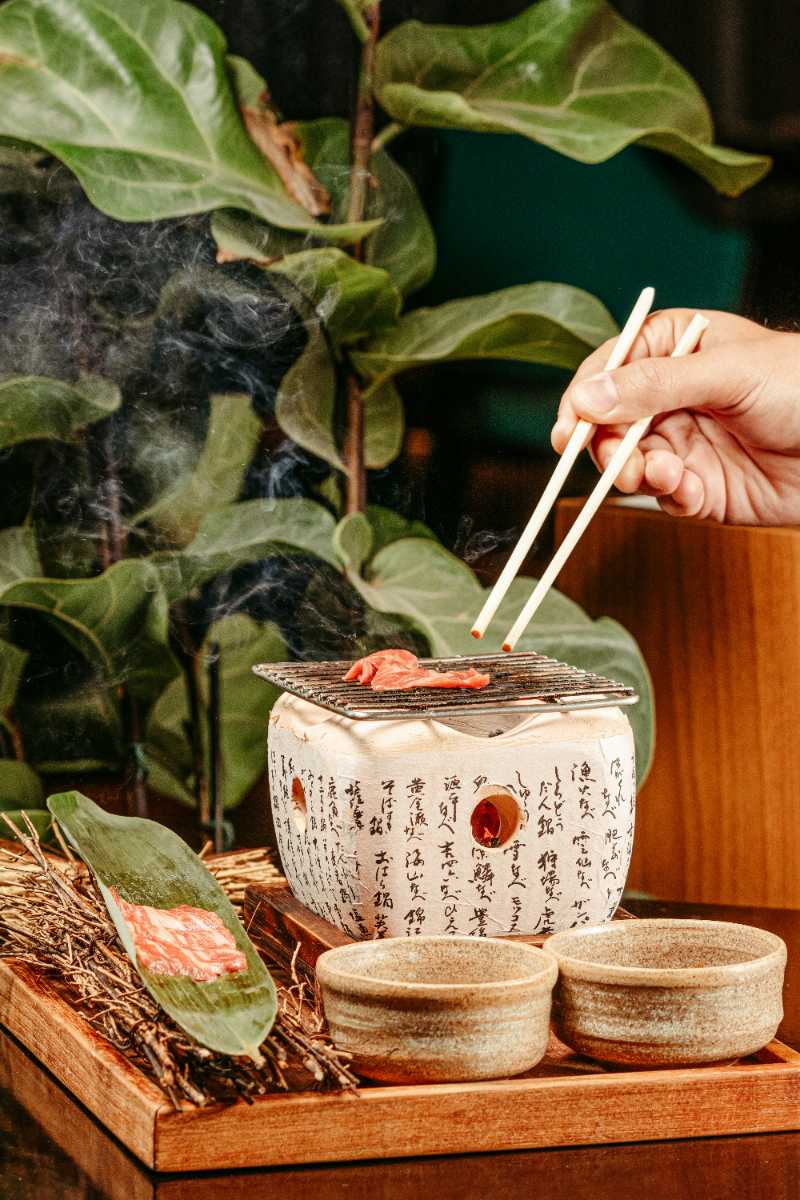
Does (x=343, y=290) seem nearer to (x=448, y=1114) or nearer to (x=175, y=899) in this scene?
(x=175, y=899)

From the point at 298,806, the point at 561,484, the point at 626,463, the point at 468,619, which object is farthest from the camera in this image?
the point at 468,619

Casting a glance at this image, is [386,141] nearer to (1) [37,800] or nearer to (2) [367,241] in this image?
(2) [367,241]

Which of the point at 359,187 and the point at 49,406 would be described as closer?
the point at 49,406

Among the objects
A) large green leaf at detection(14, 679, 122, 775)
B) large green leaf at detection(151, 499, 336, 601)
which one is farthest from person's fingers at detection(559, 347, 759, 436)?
large green leaf at detection(14, 679, 122, 775)

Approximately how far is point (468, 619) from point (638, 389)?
2.25ft

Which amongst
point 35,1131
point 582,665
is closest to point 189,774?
point 582,665

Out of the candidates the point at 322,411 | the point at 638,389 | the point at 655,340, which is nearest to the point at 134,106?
the point at 322,411

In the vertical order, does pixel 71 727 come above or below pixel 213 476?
below

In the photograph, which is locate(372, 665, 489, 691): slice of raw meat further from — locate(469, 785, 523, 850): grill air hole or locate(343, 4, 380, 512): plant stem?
locate(343, 4, 380, 512): plant stem

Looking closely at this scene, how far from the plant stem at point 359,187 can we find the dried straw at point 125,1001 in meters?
0.74

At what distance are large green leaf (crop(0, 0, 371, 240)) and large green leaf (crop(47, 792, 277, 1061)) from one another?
90 cm

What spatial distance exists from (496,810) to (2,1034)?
0.46m

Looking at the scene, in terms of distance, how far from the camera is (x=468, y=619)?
2072 millimetres

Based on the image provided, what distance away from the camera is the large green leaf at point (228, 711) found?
6.98 feet
